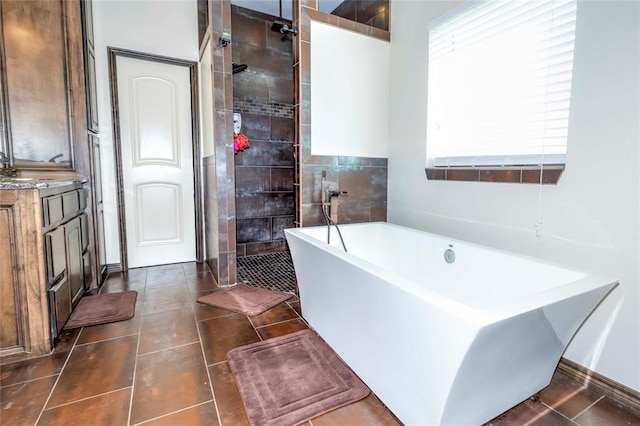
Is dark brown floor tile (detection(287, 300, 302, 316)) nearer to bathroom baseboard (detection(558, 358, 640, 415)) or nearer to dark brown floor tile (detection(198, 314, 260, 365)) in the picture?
dark brown floor tile (detection(198, 314, 260, 365))

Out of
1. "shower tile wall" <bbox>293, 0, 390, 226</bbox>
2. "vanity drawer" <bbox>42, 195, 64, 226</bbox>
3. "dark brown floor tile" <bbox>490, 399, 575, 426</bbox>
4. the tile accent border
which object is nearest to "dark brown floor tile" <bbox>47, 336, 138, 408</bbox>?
"vanity drawer" <bbox>42, 195, 64, 226</bbox>

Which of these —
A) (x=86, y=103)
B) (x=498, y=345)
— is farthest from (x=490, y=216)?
(x=86, y=103)

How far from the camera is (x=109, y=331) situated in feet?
7.05

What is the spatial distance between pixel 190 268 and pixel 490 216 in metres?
2.90

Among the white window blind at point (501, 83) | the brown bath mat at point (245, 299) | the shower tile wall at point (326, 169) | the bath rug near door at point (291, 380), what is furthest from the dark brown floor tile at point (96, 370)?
the white window blind at point (501, 83)

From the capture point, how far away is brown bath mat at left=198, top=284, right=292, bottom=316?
2518 mm

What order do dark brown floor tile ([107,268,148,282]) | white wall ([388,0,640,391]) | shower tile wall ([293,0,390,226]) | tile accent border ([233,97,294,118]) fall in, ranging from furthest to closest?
tile accent border ([233,97,294,118]) → dark brown floor tile ([107,268,148,282]) → shower tile wall ([293,0,390,226]) → white wall ([388,0,640,391])

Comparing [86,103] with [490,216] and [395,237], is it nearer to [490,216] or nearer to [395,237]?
[395,237]

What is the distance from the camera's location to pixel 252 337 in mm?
2098

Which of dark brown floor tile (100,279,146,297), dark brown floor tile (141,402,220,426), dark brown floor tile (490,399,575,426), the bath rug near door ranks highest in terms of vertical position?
dark brown floor tile (100,279,146,297)

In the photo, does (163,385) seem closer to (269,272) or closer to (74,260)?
(74,260)

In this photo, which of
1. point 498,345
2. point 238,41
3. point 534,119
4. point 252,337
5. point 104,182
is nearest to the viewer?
point 498,345

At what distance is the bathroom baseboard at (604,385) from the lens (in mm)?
1486

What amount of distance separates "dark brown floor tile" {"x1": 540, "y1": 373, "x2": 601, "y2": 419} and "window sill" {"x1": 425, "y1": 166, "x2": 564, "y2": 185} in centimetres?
105
